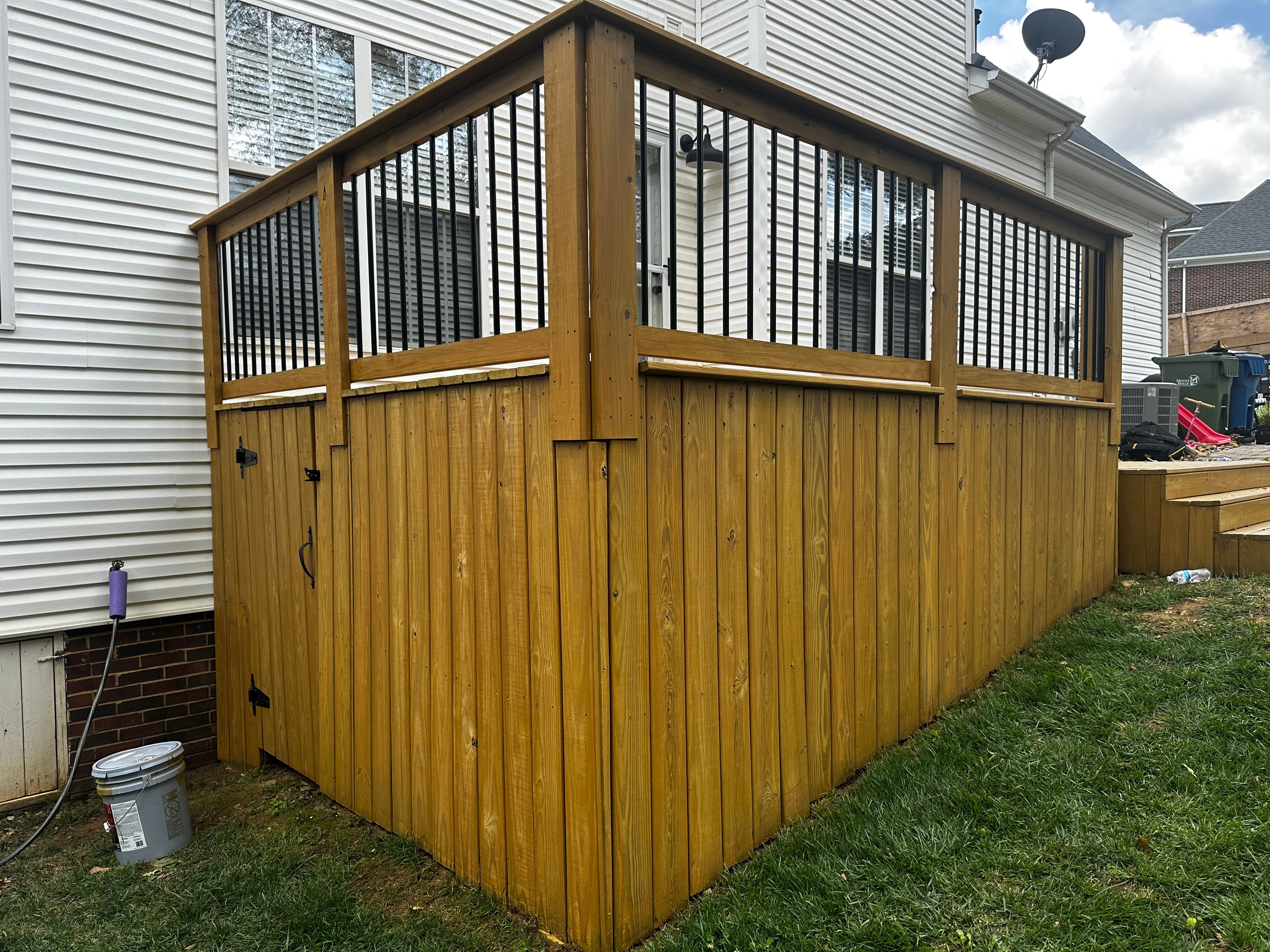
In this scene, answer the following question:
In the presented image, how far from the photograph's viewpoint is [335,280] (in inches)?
132

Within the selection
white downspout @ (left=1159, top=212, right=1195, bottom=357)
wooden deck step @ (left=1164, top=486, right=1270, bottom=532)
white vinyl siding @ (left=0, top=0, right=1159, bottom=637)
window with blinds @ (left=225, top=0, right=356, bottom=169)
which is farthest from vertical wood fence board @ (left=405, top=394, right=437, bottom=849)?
white downspout @ (left=1159, top=212, right=1195, bottom=357)

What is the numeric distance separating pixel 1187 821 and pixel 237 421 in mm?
4266

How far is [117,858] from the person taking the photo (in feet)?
11.4

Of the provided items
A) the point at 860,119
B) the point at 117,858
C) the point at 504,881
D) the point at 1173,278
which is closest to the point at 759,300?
the point at 860,119

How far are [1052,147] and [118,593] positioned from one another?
31.7ft

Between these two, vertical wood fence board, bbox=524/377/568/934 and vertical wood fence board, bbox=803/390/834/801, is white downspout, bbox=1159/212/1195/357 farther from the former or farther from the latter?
vertical wood fence board, bbox=524/377/568/934

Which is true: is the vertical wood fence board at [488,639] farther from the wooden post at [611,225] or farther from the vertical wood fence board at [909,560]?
the vertical wood fence board at [909,560]

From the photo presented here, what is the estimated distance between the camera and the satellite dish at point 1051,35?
9.30 meters

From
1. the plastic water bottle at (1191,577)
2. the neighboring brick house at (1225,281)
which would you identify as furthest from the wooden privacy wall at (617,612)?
the neighboring brick house at (1225,281)

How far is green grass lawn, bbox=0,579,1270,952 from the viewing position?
2.37 metres

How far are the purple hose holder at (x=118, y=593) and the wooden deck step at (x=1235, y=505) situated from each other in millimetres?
5814

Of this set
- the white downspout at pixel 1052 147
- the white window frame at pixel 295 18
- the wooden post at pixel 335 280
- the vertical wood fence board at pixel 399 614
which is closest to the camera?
the vertical wood fence board at pixel 399 614

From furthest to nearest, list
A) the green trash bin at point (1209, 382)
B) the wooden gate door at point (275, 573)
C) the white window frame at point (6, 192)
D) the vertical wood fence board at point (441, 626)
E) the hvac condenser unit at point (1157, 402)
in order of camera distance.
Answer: the green trash bin at point (1209, 382) < the hvac condenser unit at point (1157, 402) < the white window frame at point (6, 192) < the wooden gate door at point (275, 573) < the vertical wood fence board at point (441, 626)

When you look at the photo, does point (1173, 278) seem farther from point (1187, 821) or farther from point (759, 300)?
point (1187, 821)
